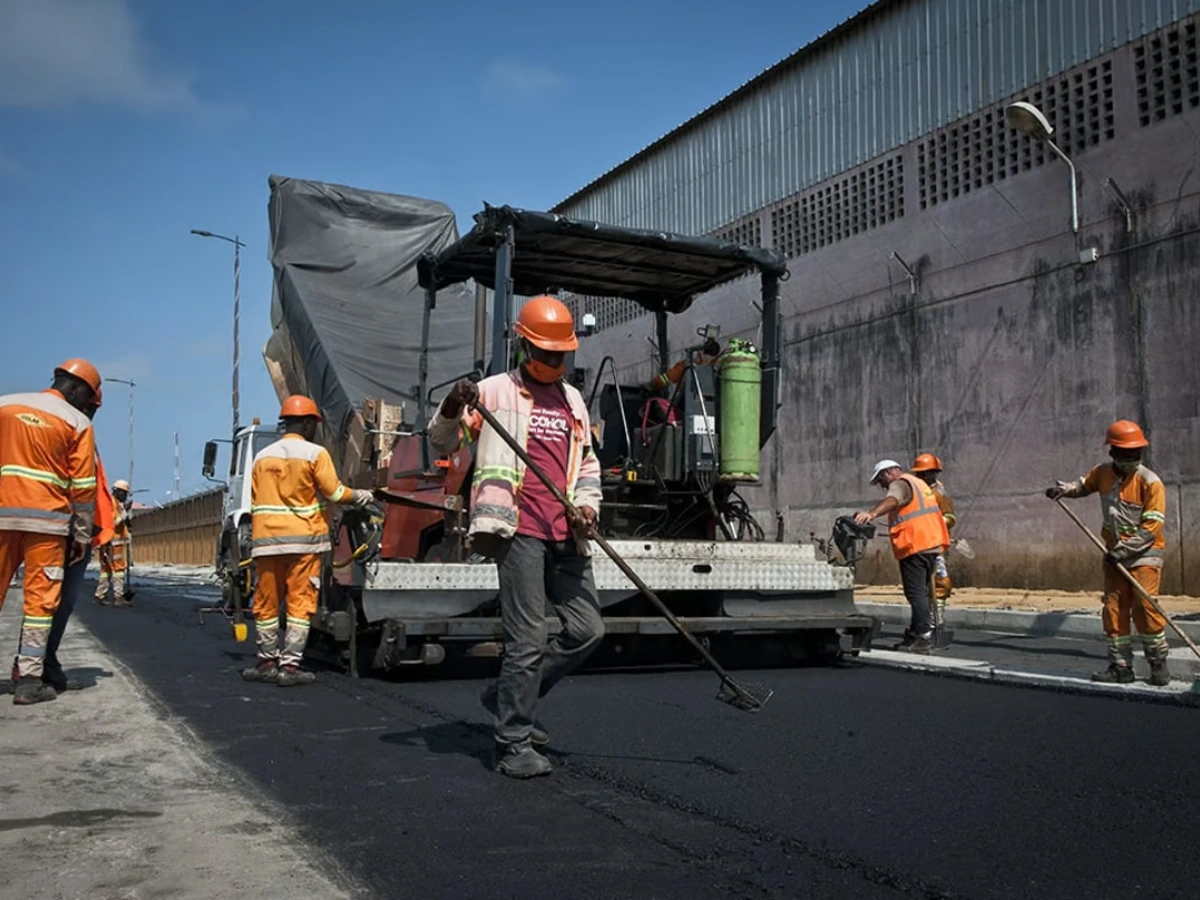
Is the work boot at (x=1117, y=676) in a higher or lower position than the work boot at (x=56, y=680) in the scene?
higher

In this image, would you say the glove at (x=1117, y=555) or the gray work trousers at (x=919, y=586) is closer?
the glove at (x=1117, y=555)

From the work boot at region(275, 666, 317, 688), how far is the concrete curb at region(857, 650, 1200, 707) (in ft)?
11.8

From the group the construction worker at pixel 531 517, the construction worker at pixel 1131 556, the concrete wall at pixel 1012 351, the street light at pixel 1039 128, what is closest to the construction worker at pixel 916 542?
the construction worker at pixel 1131 556

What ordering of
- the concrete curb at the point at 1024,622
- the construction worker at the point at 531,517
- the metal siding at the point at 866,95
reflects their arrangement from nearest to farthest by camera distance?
the construction worker at the point at 531,517 < the concrete curb at the point at 1024,622 < the metal siding at the point at 866,95

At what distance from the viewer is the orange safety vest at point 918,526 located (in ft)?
27.5

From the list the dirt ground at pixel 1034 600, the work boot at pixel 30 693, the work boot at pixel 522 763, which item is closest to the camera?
the work boot at pixel 522 763

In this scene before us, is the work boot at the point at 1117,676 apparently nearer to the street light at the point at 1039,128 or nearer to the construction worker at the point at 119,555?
the street light at the point at 1039,128

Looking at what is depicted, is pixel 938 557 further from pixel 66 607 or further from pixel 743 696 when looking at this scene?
pixel 66 607

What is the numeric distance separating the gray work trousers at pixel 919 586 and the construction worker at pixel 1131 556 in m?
1.81

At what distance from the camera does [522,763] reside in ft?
13.0

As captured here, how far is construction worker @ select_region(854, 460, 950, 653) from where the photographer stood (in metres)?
8.24

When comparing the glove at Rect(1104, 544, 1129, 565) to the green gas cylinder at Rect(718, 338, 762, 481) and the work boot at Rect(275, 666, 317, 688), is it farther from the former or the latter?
the work boot at Rect(275, 666, 317, 688)

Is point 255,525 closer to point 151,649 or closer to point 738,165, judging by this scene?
point 151,649

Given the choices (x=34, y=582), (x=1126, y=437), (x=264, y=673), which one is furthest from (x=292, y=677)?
(x=1126, y=437)
